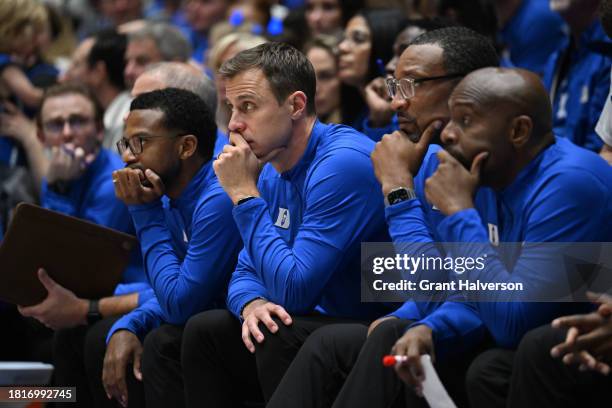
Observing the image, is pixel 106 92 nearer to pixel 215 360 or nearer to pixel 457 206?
pixel 215 360

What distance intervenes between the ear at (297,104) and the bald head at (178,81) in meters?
1.09

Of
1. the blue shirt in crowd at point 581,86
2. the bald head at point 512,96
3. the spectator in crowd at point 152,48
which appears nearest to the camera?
the bald head at point 512,96

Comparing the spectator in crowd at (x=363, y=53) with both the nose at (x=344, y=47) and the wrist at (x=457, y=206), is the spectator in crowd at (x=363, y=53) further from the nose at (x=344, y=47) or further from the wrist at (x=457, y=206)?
the wrist at (x=457, y=206)

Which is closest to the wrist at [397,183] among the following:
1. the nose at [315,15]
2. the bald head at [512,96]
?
the bald head at [512,96]

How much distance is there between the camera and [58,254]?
425 centimetres

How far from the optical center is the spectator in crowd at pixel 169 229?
382cm

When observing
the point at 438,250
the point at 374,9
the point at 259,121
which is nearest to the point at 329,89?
the point at 374,9

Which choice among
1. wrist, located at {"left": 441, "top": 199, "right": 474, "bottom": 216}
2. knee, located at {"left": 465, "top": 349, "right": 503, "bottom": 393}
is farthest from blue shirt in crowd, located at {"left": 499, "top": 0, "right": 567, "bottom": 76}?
knee, located at {"left": 465, "top": 349, "right": 503, "bottom": 393}

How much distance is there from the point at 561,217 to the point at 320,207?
33.2 inches

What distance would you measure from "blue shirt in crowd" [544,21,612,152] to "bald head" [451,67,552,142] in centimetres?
149


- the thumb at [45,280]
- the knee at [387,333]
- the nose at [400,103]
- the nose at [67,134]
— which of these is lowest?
the thumb at [45,280]

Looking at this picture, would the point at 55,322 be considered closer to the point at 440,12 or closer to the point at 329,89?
the point at 329,89

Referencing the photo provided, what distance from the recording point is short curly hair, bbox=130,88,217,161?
4098 millimetres

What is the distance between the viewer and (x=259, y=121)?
12.1 ft
